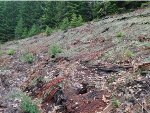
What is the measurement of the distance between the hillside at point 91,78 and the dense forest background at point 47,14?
15.5 metres

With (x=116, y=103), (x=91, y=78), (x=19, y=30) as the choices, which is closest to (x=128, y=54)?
(x=91, y=78)

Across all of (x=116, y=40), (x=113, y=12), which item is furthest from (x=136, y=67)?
(x=113, y=12)

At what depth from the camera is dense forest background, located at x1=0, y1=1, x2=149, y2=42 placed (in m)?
36.2

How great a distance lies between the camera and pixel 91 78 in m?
12.0

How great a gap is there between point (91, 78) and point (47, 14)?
3674 centimetres

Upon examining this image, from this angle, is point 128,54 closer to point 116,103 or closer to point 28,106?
point 116,103

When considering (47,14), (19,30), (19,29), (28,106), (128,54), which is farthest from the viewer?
(19,29)

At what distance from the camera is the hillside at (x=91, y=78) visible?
10.3 metres

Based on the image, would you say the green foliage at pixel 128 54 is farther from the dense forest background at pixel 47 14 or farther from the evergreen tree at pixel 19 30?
the evergreen tree at pixel 19 30

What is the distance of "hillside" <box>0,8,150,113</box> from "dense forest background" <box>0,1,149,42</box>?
15.5 meters

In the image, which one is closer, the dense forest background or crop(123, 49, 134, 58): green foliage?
crop(123, 49, 134, 58): green foliage

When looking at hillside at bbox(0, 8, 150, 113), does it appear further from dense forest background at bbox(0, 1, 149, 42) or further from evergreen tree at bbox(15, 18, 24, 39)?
evergreen tree at bbox(15, 18, 24, 39)

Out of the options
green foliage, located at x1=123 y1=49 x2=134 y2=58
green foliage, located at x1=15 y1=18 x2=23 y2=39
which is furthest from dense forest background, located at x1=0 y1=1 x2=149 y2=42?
green foliage, located at x1=123 y1=49 x2=134 y2=58

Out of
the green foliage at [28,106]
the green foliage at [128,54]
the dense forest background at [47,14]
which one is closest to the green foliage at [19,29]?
the dense forest background at [47,14]
